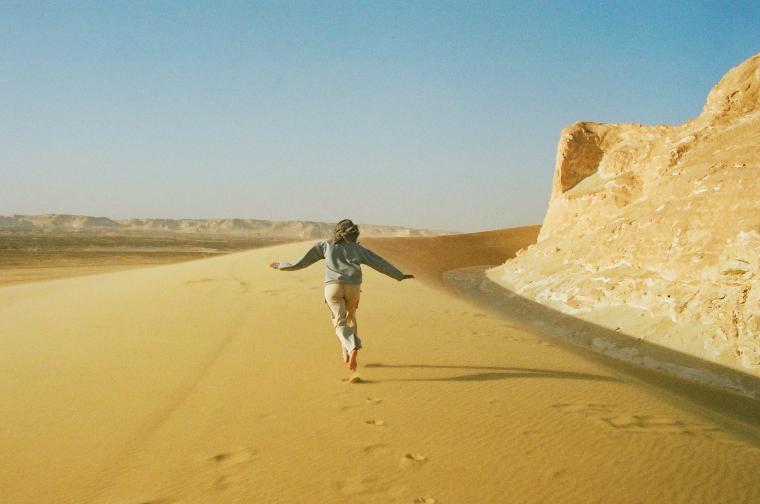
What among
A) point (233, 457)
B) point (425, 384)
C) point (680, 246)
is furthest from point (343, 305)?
point (680, 246)

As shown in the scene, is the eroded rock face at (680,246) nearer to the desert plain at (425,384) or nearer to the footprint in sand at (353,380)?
the desert plain at (425,384)

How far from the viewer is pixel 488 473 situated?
3.29 m

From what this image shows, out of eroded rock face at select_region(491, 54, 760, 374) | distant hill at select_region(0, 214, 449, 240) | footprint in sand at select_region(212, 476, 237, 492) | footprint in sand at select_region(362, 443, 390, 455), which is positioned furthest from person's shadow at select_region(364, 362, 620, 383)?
distant hill at select_region(0, 214, 449, 240)

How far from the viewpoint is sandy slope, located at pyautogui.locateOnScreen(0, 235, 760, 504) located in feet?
10.2

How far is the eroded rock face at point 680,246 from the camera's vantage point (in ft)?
29.8

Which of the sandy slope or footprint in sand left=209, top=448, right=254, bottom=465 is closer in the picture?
the sandy slope

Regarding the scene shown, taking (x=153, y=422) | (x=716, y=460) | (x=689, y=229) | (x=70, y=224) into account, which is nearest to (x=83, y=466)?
(x=153, y=422)

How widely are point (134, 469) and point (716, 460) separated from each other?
3.88 metres

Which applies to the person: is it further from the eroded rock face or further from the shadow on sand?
the eroded rock face

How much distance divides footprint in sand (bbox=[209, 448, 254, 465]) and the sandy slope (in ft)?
0.05

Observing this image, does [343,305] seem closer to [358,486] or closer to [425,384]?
[425,384]

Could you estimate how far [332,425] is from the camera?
4051 millimetres

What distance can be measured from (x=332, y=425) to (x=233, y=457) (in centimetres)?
85

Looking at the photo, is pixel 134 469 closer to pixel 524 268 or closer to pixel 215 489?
pixel 215 489
